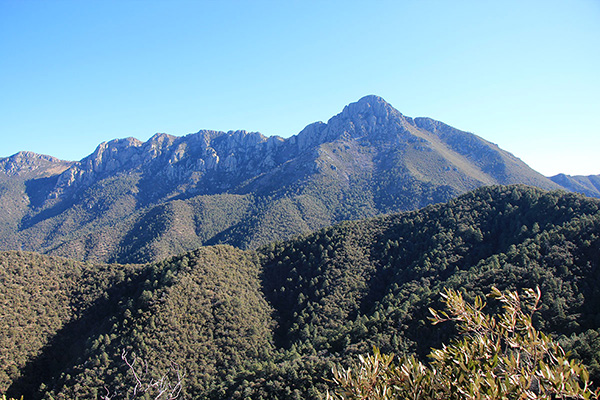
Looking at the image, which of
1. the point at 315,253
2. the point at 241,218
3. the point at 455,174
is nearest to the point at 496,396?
the point at 315,253

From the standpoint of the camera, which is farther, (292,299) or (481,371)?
(292,299)

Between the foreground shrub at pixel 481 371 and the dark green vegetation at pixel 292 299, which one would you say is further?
the dark green vegetation at pixel 292 299

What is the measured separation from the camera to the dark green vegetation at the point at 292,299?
42688mm

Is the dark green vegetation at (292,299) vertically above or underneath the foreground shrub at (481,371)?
underneath

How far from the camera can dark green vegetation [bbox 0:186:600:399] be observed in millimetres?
42688

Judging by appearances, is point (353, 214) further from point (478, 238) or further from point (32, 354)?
point (32, 354)

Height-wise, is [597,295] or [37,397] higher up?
[597,295]

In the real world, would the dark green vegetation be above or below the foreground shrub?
below

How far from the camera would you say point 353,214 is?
17575 centimetres

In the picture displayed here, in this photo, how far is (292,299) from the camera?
71438mm

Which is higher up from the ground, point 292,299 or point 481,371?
point 481,371

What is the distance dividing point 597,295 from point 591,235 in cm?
1437

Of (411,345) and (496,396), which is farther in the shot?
(411,345)

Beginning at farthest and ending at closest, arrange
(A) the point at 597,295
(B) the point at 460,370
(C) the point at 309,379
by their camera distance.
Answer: (A) the point at 597,295 → (C) the point at 309,379 → (B) the point at 460,370
